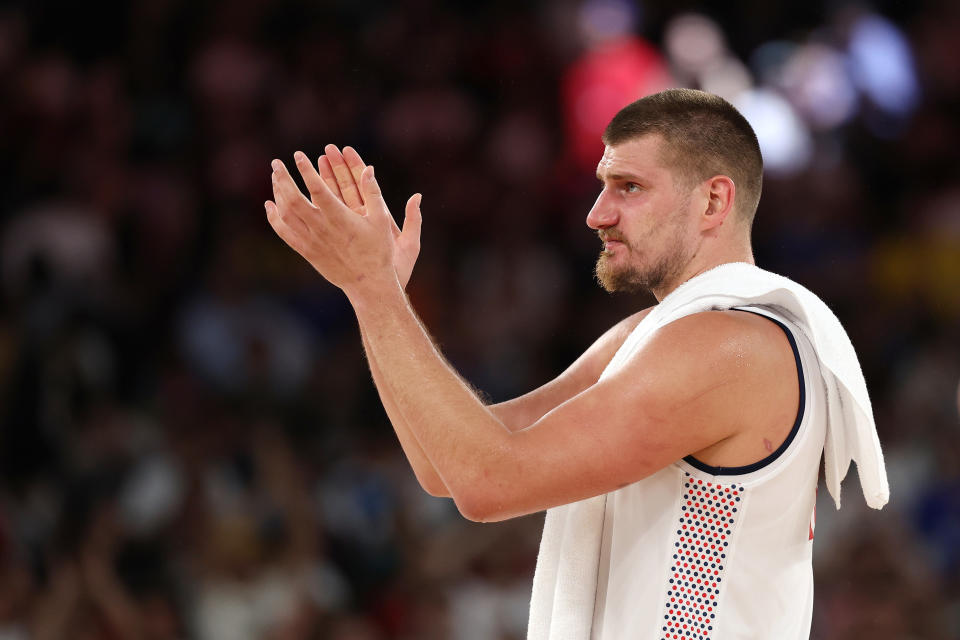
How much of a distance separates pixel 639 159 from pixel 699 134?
0.15 metres

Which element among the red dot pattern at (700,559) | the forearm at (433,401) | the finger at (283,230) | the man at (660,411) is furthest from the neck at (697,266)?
the finger at (283,230)

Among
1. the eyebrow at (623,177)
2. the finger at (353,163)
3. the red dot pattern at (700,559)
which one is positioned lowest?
the red dot pattern at (700,559)

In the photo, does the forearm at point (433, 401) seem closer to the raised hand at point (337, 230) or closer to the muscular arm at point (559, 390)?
the raised hand at point (337, 230)

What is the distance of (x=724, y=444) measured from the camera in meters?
2.44

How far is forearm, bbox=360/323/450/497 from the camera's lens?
2.48m

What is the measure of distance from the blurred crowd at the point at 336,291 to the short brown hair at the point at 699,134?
3.79 m

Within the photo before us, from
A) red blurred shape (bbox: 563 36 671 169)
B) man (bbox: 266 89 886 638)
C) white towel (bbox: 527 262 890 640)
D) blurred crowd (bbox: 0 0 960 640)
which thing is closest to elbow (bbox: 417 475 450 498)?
man (bbox: 266 89 886 638)

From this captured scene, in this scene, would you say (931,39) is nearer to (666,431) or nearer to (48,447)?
(48,447)

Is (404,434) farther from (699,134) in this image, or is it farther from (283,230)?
(699,134)

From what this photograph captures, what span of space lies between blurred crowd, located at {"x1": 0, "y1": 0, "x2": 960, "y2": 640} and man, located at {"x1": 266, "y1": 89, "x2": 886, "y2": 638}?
365 cm

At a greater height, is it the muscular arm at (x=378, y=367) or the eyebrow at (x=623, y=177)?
the eyebrow at (x=623, y=177)

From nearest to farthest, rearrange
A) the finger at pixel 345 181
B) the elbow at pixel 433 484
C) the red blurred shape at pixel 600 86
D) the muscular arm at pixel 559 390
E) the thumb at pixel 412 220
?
the finger at pixel 345 181, the thumb at pixel 412 220, the elbow at pixel 433 484, the muscular arm at pixel 559 390, the red blurred shape at pixel 600 86

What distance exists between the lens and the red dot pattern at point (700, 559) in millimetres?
2428

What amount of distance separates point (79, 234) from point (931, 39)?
6.12m
